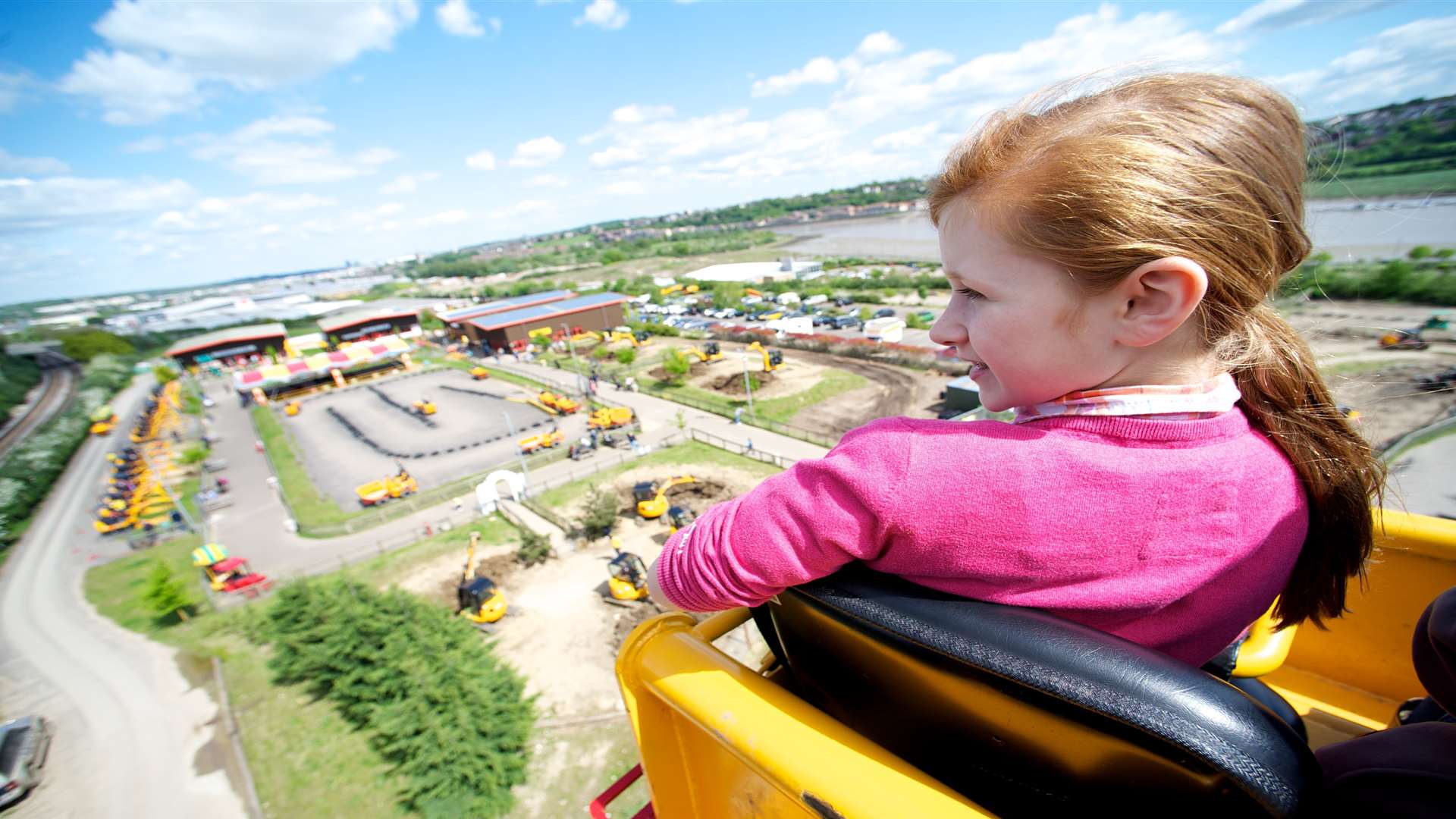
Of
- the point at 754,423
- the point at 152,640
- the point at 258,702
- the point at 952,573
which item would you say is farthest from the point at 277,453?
the point at 952,573

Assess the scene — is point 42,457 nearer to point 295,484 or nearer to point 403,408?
point 403,408

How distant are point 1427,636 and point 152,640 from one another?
1886 cm

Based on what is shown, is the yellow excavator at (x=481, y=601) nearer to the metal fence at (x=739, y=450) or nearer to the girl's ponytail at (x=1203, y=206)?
the metal fence at (x=739, y=450)

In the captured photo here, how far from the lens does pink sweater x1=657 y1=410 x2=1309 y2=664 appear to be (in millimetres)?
933

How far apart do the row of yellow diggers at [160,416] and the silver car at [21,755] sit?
25673 millimetres

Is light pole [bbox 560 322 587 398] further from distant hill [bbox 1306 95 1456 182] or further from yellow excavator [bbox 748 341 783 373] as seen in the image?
distant hill [bbox 1306 95 1456 182]

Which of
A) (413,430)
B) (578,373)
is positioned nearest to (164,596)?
(413,430)

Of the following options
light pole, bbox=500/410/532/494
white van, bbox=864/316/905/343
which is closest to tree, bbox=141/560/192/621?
light pole, bbox=500/410/532/494

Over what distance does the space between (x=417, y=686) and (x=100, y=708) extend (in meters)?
7.91

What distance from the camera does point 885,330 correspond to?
28391mm

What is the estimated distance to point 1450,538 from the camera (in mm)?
1951

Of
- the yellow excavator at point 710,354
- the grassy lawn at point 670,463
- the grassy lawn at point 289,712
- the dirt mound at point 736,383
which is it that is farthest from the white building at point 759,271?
the grassy lawn at point 289,712

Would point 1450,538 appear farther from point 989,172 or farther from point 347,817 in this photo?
point 347,817

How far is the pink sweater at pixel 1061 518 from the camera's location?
3.06 feet
